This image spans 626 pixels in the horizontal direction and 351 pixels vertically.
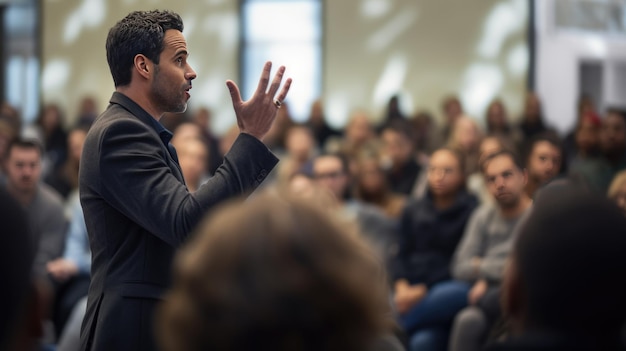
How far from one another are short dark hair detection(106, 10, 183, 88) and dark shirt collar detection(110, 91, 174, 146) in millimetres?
34

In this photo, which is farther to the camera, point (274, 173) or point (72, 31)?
point (72, 31)

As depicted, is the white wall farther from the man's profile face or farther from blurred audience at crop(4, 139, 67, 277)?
the man's profile face

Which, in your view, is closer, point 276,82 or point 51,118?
point 276,82

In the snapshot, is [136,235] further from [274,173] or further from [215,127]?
[215,127]

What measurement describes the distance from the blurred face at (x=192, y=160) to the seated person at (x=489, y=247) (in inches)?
51.3

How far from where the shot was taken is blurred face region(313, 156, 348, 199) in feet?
16.2

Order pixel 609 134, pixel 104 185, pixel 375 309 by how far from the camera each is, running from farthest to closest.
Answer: pixel 609 134 < pixel 104 185 < pixel 375 309

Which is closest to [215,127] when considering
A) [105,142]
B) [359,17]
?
[359,17]

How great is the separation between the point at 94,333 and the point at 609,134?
15.2ft

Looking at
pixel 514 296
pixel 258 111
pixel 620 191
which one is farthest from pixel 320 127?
pixel 514 296

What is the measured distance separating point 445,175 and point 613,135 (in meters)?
1.78

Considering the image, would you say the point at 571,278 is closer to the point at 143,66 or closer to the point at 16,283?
the point at 16,283

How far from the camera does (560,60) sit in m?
11.0

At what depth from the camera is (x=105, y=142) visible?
196 cm
